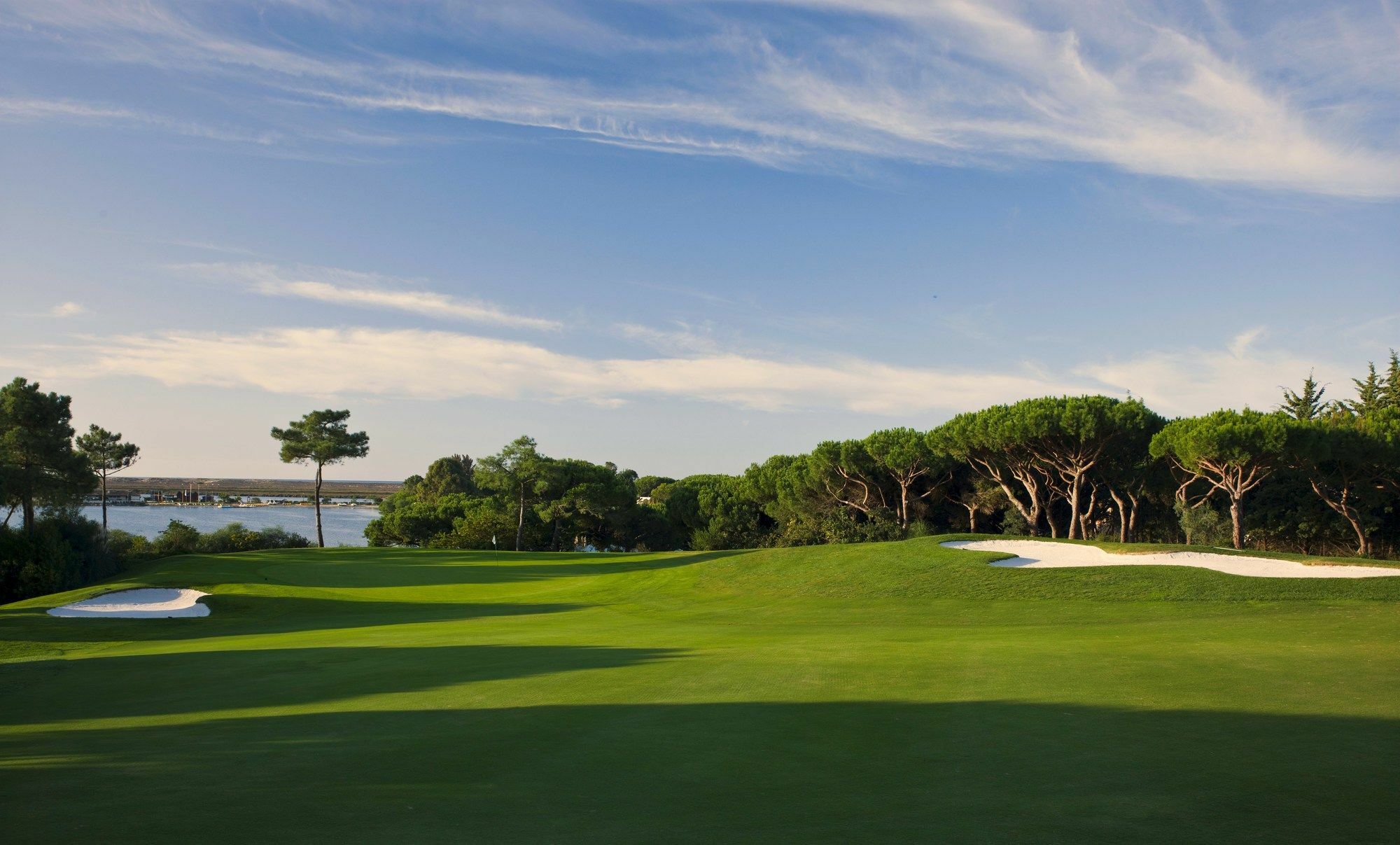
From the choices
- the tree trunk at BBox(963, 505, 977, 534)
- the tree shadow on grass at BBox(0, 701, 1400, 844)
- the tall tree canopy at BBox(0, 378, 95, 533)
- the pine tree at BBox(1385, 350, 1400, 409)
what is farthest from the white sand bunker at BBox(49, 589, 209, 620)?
the pine tree at BBox(1385, 350, 1400, 409)

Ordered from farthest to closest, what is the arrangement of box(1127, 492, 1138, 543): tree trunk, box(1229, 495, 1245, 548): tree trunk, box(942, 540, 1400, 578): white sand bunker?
1. box(1127, 492, 1138, 543): tree trunk
2. box(1229, 495, 1245, 548): tree trunk
3. box(942, 540, 1400, 578): white sand bunker

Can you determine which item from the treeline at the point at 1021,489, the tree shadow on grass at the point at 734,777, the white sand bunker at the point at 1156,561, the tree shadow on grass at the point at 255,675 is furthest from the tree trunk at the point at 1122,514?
the tree shadow on grass at the point at 734,777

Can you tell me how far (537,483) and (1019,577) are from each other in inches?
1601

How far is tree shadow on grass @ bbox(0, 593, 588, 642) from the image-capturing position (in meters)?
18.8

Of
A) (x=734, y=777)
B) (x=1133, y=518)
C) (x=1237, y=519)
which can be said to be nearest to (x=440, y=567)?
(x=734, y=777)

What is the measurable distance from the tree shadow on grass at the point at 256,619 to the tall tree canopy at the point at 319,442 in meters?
36.1

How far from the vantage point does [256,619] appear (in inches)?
Result: 903

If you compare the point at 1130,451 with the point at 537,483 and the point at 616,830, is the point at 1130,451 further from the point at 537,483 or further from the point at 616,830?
the point at 616,830

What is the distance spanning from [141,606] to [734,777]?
77.7 feet

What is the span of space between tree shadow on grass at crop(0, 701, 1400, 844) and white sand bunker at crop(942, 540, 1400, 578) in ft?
55.5

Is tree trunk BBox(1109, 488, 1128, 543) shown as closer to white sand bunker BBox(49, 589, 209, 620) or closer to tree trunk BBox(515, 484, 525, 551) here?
tree trunk BBox(515, 484, 525, 551)

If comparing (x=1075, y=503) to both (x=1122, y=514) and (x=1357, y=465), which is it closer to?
(x=1122, y=514)

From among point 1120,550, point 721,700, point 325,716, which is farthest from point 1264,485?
point 325,716

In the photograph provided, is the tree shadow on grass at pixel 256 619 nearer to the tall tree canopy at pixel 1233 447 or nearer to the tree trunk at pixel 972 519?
the tall tree canopy at pixel 1233 447
